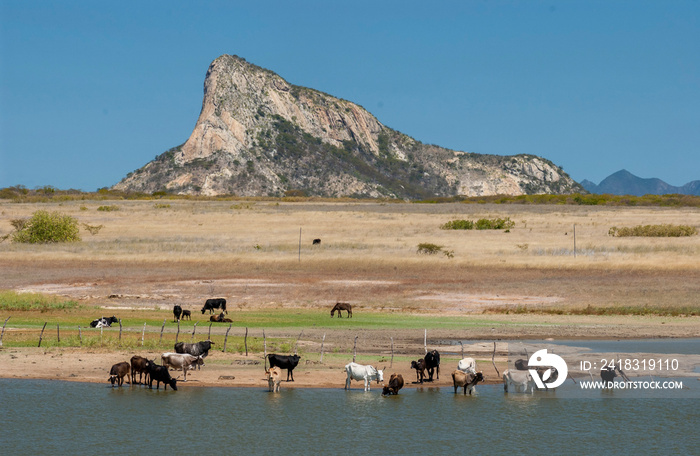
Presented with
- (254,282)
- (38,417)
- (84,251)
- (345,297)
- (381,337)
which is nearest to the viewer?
(38,417)

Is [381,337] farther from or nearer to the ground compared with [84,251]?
nearer to the ground

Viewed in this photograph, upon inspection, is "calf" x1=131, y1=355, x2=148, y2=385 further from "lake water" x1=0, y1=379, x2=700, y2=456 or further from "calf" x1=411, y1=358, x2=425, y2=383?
"calf" x1=411, y1=358, x2=425, y2=383

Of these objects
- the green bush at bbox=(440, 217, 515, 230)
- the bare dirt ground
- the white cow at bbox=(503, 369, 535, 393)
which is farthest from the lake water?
the green bush at bbox=(440, 217, 515, 230)

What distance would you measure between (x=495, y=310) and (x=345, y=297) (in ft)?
30.3

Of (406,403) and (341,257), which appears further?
(341,257)

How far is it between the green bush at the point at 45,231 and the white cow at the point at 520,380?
2370 inches

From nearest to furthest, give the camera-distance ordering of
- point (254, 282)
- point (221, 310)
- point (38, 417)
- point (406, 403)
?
point (38, 417) → point (406, 403) → point (221, 310) → point (254, 282)

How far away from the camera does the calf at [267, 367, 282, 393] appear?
72.3ft

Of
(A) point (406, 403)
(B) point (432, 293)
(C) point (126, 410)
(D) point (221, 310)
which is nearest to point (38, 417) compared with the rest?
(C) point (126, 410)

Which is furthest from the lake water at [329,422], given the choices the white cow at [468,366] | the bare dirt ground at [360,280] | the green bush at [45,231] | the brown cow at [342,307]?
the green bush at [45,231]


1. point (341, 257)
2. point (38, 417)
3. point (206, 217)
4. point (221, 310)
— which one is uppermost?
point (206, 217)

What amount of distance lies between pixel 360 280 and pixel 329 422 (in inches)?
1318

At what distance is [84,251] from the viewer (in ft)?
221

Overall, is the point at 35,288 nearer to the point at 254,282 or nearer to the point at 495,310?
the point at 254,282
